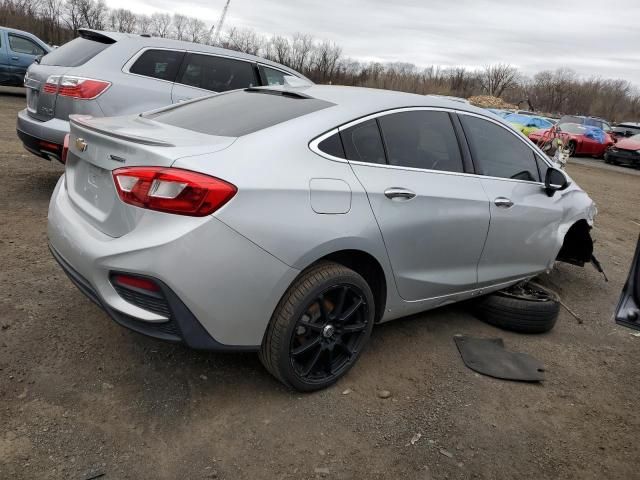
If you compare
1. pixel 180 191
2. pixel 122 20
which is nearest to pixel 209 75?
pixel 180 191

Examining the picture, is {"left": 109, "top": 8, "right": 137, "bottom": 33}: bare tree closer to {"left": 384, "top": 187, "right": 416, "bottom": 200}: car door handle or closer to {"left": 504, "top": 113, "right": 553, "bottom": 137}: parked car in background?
{"left": 504, "top": 113, "right": 553, "bottom": 137}: parked car in background

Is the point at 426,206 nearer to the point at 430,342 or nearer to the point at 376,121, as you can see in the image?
the point at 376,121

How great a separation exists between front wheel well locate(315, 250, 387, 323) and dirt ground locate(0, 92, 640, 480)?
0.44 m

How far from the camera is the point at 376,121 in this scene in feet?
9.92

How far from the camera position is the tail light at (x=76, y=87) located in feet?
16.3

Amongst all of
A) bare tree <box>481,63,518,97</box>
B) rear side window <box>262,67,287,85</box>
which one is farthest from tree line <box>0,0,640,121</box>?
rear side window <box>262,67,287,85</box>

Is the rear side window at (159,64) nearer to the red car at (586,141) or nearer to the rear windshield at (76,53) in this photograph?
the rear windshield at (76,53)

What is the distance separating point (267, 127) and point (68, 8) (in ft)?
193

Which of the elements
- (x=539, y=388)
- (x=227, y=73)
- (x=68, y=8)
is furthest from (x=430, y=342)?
(x=68, y=8)

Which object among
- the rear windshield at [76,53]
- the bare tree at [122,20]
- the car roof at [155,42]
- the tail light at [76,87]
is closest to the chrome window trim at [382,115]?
the tail light at [76,87]

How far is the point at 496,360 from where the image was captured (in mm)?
3467

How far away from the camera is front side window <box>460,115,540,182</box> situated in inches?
142

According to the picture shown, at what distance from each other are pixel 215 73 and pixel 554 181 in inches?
156

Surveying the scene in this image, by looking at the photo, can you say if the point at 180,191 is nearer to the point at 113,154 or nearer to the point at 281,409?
the point at 113,154
